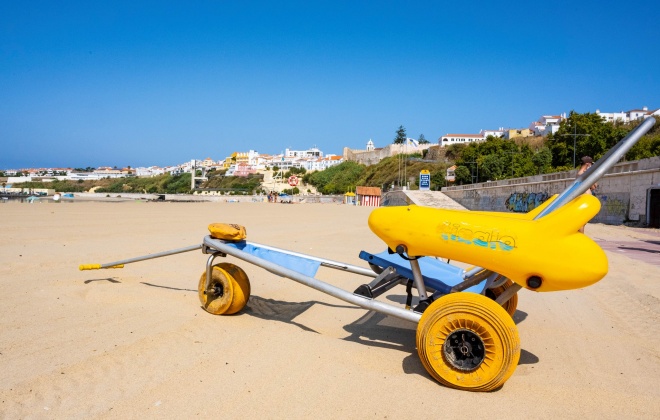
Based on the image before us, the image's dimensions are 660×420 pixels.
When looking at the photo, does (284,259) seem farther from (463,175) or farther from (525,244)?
(463,175)

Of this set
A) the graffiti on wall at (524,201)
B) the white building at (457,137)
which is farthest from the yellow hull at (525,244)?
the white building at (457,137)

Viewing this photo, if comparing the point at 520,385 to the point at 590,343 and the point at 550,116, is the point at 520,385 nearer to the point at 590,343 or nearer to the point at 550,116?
the point at 590,343

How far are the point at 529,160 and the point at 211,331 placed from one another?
A: 78.7 metres

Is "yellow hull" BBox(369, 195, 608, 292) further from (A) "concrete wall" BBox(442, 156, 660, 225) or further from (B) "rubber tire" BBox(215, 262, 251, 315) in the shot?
(A) "concrete wall" BBox(442, 156, 660, 225)

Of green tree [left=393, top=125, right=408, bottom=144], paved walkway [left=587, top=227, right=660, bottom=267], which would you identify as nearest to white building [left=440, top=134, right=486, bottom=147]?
green tree [left=393, top=125, right=408, bottom=144]

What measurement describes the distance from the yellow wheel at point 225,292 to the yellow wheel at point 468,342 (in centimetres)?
195

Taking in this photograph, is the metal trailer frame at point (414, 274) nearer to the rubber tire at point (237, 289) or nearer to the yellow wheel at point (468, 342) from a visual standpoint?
the yellow wheel at point (468, 342)

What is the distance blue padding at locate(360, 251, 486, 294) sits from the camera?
12.7 feet

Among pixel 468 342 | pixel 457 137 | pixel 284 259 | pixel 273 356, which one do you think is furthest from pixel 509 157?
pixel 457 137

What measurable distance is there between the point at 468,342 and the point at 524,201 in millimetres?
36487

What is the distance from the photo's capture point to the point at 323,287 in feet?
12.1

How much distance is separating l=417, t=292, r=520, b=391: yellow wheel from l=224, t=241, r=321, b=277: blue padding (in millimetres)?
1372

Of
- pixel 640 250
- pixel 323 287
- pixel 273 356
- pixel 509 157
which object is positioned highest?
pixel 509 157

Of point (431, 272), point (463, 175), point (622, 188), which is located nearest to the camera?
point (431, 272)
